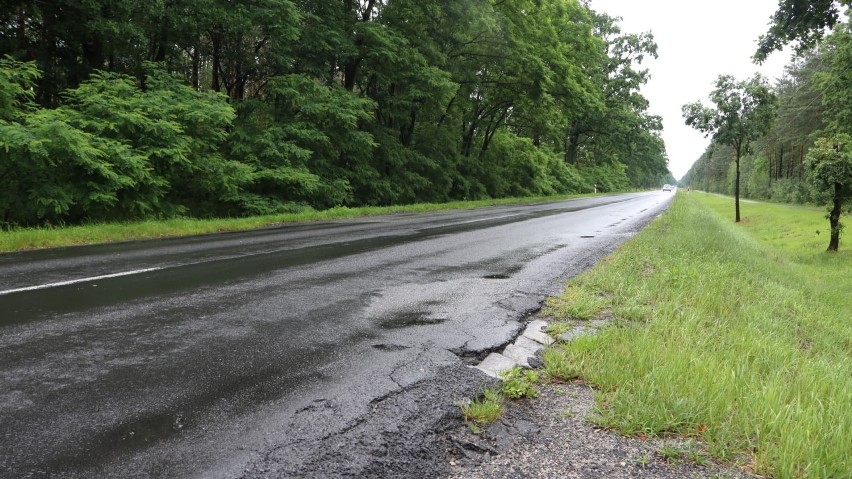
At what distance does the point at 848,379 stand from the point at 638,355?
63.9 inches

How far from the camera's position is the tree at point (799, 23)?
10281mm

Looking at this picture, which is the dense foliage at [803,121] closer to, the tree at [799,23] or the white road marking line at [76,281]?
the tree at [799,23]

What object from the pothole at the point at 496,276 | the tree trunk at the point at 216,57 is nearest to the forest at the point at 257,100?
the tree trunk at the point at 216,57

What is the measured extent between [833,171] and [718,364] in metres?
14.3

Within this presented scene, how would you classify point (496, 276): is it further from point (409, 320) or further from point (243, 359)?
point (243, 359)

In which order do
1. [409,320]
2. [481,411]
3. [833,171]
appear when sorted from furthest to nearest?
1. [833,171]
2. [409,320]
3. [481,411]

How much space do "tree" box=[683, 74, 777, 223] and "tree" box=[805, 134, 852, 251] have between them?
8082 millimetres

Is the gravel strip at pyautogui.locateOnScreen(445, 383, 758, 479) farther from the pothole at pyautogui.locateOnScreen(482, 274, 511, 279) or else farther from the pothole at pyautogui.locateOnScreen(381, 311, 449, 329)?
the pothole at pyautogui.locateOnScreen(482, 274, 511, 279)

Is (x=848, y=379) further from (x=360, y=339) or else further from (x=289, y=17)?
(x=289, y=17)

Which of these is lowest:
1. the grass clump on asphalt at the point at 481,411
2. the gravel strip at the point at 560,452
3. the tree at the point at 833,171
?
the gravel strip at the point at 560,452

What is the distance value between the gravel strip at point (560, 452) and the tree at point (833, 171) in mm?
15418

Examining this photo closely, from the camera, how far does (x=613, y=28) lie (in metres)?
43.7

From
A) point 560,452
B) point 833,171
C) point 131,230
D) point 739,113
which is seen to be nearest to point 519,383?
point 560,452

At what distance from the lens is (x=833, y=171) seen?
13.4m
